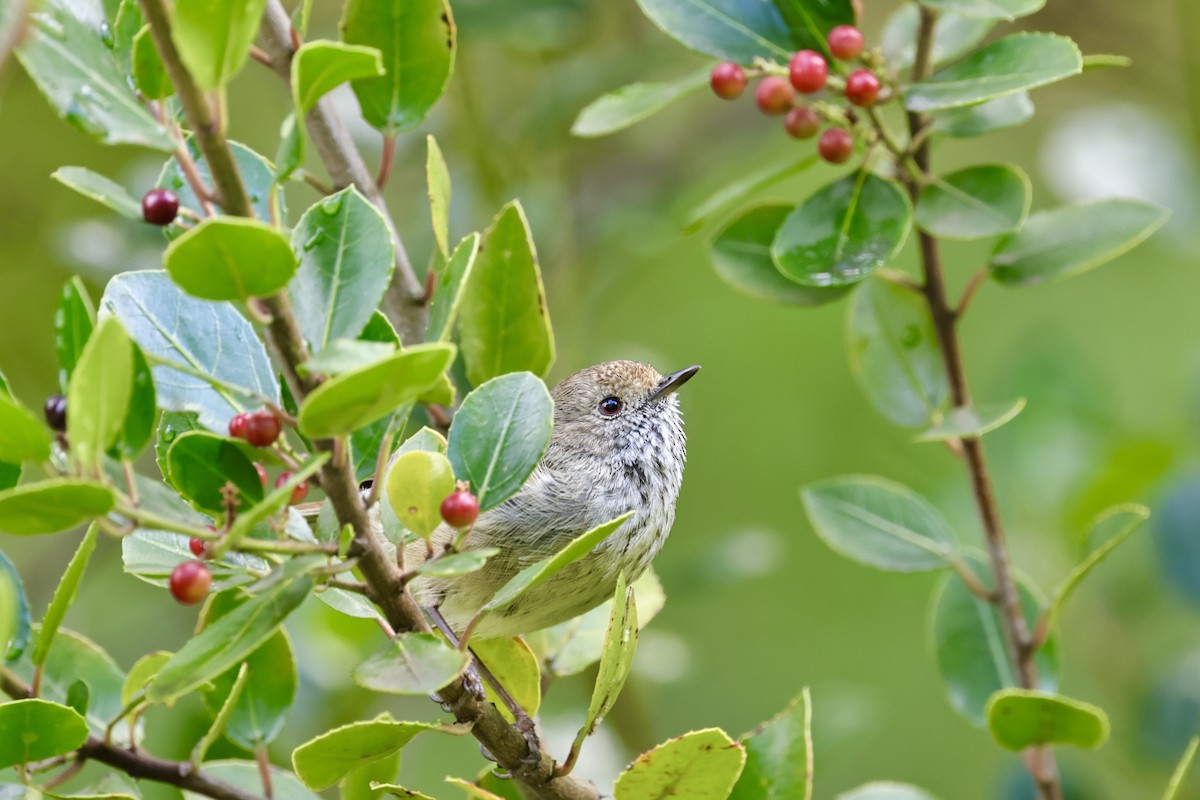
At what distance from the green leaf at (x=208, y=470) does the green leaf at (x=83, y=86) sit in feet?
1.32

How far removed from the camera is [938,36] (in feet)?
9.06

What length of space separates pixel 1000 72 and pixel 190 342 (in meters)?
1.44

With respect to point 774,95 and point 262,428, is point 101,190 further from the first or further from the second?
point 774,95

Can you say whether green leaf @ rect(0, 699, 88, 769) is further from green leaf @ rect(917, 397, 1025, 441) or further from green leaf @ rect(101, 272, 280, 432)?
green leaf @ rect(917, 397, 1025, 441)

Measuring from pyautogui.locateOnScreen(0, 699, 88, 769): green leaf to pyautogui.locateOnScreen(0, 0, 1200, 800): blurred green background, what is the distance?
92 cm

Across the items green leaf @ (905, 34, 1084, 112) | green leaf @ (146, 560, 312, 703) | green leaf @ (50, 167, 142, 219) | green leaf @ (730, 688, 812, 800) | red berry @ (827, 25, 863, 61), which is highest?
green leaf @ (50, 167, 142, 219)

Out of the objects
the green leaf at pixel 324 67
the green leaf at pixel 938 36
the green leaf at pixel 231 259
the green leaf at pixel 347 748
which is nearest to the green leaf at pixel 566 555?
the green leaf at pixel 347 748

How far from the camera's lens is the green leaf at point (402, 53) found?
7.00 ft

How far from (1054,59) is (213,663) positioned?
167cm

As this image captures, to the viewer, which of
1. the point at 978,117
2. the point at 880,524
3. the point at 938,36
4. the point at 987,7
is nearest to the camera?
the point at 987,7

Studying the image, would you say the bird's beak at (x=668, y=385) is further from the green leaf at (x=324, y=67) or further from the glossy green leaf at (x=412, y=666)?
the green leaf at (x=324, y=67)

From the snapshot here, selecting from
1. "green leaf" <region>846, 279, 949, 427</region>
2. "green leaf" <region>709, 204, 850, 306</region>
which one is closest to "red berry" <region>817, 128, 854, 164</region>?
"green leaf" <region>709, 204, 850, 306</region>

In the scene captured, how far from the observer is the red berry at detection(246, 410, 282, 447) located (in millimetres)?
1613

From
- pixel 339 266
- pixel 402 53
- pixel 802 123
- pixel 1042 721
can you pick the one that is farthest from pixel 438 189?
pixel 1042 721
